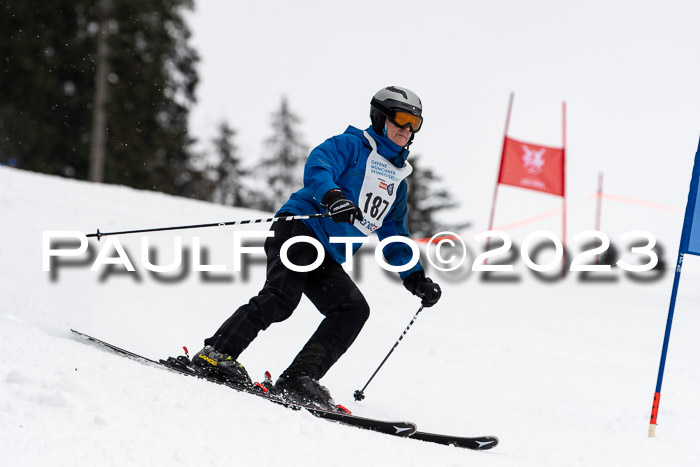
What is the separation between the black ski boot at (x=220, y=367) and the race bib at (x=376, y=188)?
1.04 m

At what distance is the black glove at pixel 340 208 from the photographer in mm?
3125

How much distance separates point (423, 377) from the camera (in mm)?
5070

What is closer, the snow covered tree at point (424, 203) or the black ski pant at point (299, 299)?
the black ski pant at point (299, 299)

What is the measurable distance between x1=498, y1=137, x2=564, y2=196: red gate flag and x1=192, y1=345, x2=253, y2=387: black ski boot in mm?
10297

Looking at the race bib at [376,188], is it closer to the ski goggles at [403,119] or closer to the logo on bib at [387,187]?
the logo on bib at [387,187]

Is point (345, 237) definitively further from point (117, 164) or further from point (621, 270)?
point (117, 164)

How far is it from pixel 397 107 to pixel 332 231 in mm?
759

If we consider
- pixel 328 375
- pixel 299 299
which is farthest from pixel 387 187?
pixel 328 375

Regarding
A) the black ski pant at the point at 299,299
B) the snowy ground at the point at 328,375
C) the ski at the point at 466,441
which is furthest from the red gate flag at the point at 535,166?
the ski at the point at 466,441

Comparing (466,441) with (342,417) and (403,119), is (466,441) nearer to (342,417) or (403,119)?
(342,417)

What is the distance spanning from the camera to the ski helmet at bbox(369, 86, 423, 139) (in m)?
3.58

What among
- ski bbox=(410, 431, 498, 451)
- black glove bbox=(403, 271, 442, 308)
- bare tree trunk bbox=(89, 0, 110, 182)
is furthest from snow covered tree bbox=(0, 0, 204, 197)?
ski bbox=(410, 431, 498, 451)

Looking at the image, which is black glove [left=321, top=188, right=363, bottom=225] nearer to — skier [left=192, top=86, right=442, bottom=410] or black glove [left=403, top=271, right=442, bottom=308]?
skier [left=192, top=86, right=442, bottom=410]

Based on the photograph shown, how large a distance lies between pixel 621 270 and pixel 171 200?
28.7 feet
